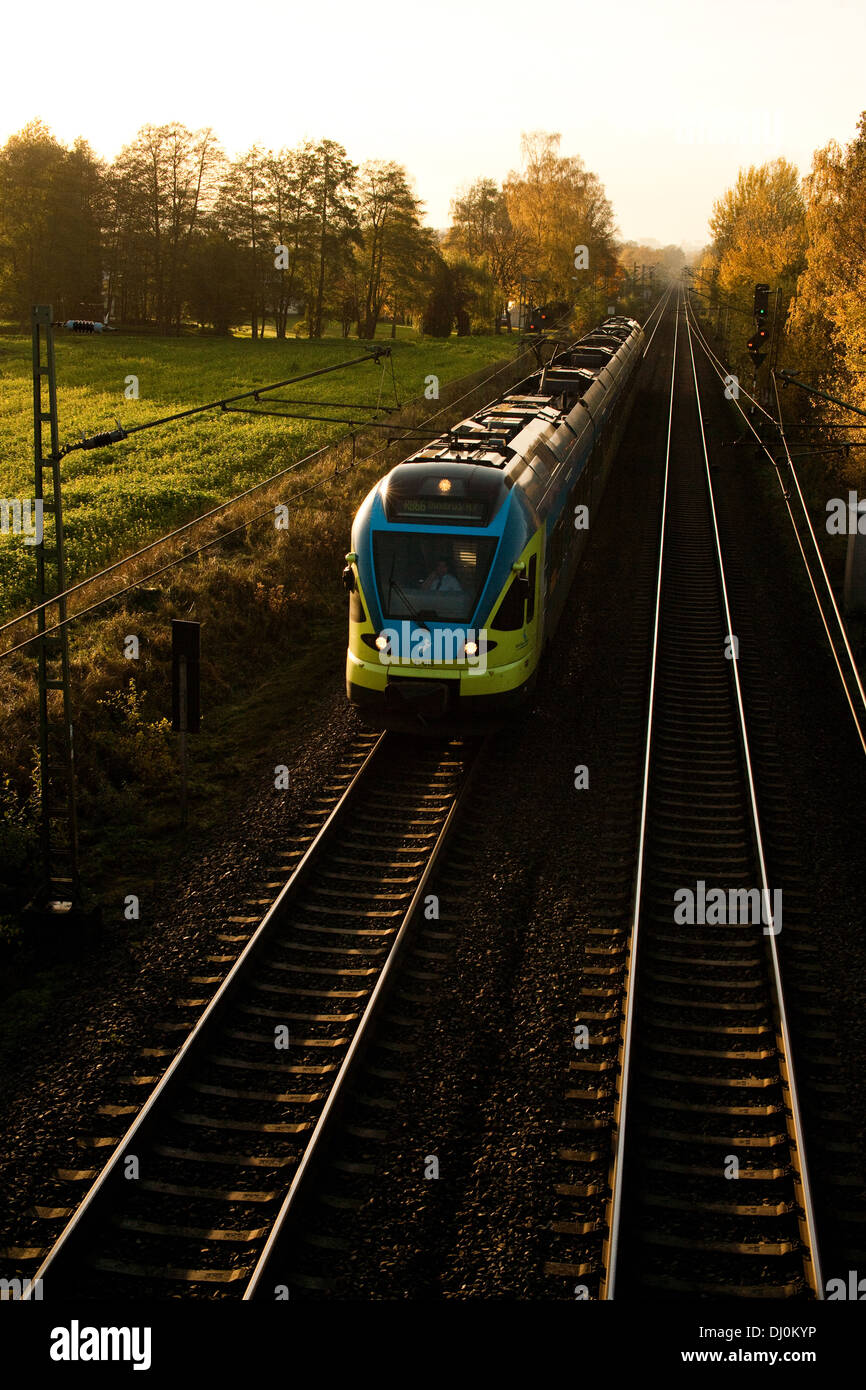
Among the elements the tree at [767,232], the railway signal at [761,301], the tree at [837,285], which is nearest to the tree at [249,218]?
the tree at [767,232]

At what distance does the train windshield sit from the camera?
1304 cm

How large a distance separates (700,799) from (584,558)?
34.6ft

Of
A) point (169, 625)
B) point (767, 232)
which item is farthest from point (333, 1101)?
point (767, 232)

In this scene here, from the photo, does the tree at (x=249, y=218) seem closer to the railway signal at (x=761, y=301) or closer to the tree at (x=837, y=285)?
the tree at (x=837, y=285)

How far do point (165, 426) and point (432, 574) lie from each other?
31226mm

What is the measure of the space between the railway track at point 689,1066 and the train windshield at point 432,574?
10.1 ft

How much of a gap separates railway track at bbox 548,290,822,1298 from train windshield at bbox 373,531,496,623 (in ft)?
10.1

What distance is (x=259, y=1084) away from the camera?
8375mm

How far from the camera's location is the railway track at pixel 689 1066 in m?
6.95

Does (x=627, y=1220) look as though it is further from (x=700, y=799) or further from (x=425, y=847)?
(x=700, y=799)

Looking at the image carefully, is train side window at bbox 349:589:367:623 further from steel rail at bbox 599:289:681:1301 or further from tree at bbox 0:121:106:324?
tree at bbox 0:121:106:324

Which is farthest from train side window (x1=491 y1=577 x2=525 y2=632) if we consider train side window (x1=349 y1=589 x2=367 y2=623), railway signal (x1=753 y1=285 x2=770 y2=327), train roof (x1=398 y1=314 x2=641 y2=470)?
Answer: railway signal (x1=753 y1=285 x2=770 y2=327)
